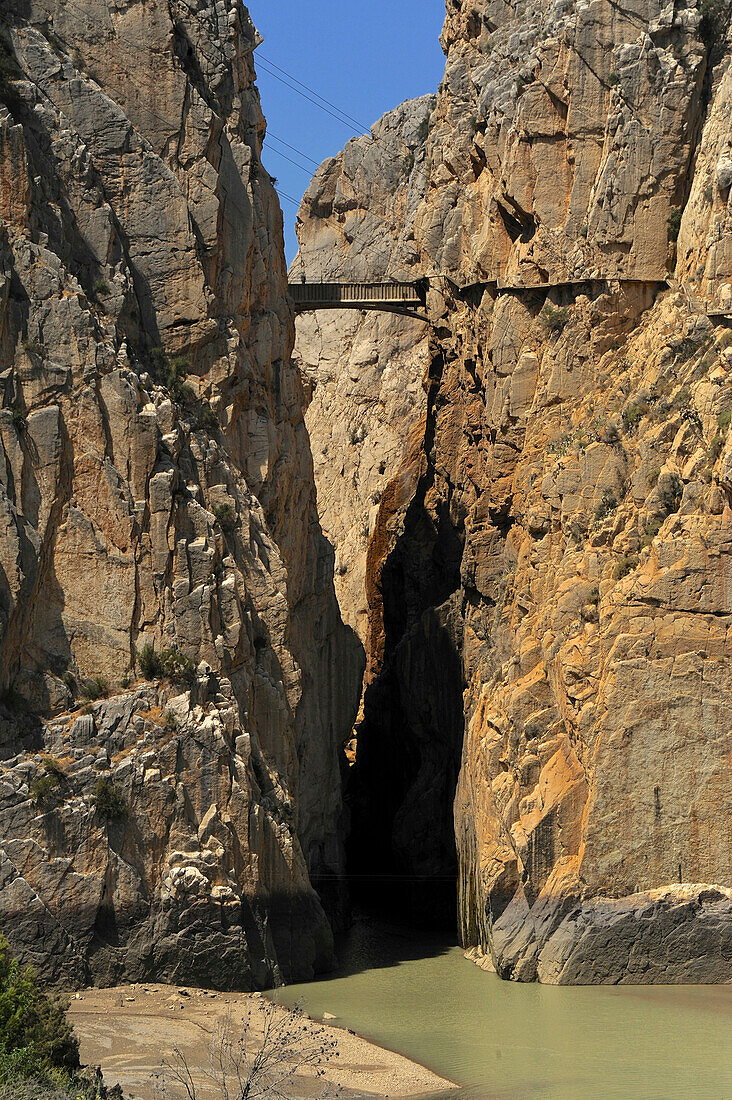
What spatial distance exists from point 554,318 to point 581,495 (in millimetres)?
6933

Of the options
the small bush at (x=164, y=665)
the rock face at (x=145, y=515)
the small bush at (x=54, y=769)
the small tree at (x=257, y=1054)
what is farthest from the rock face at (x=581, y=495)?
the small bush at (x=54, y=769)

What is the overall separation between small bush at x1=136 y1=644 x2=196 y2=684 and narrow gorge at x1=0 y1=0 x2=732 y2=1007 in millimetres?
88

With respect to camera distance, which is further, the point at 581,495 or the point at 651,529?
the point at 581,495

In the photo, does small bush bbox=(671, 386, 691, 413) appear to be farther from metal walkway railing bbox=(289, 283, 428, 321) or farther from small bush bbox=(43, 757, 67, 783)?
small bush bbox=(43, 757, 67, 783)

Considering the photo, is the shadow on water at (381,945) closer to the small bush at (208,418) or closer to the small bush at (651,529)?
the small bush at (651,529)

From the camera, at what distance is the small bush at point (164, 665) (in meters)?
43.2

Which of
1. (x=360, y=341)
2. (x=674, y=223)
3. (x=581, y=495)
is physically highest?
(x=360, y=341)

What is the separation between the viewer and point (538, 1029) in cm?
3978

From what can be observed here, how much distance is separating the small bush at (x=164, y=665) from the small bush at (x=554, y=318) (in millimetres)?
17591

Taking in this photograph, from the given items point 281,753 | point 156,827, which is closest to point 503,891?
point 281,753

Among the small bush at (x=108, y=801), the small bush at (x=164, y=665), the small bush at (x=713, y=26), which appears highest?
the small bush at (x=713, y=26)

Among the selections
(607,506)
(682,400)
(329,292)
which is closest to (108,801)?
(607,506)

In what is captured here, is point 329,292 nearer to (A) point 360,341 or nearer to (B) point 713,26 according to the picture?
(B) point 713,26

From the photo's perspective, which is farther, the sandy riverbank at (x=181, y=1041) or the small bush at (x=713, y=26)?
the small bush at (x=713, y=26)
